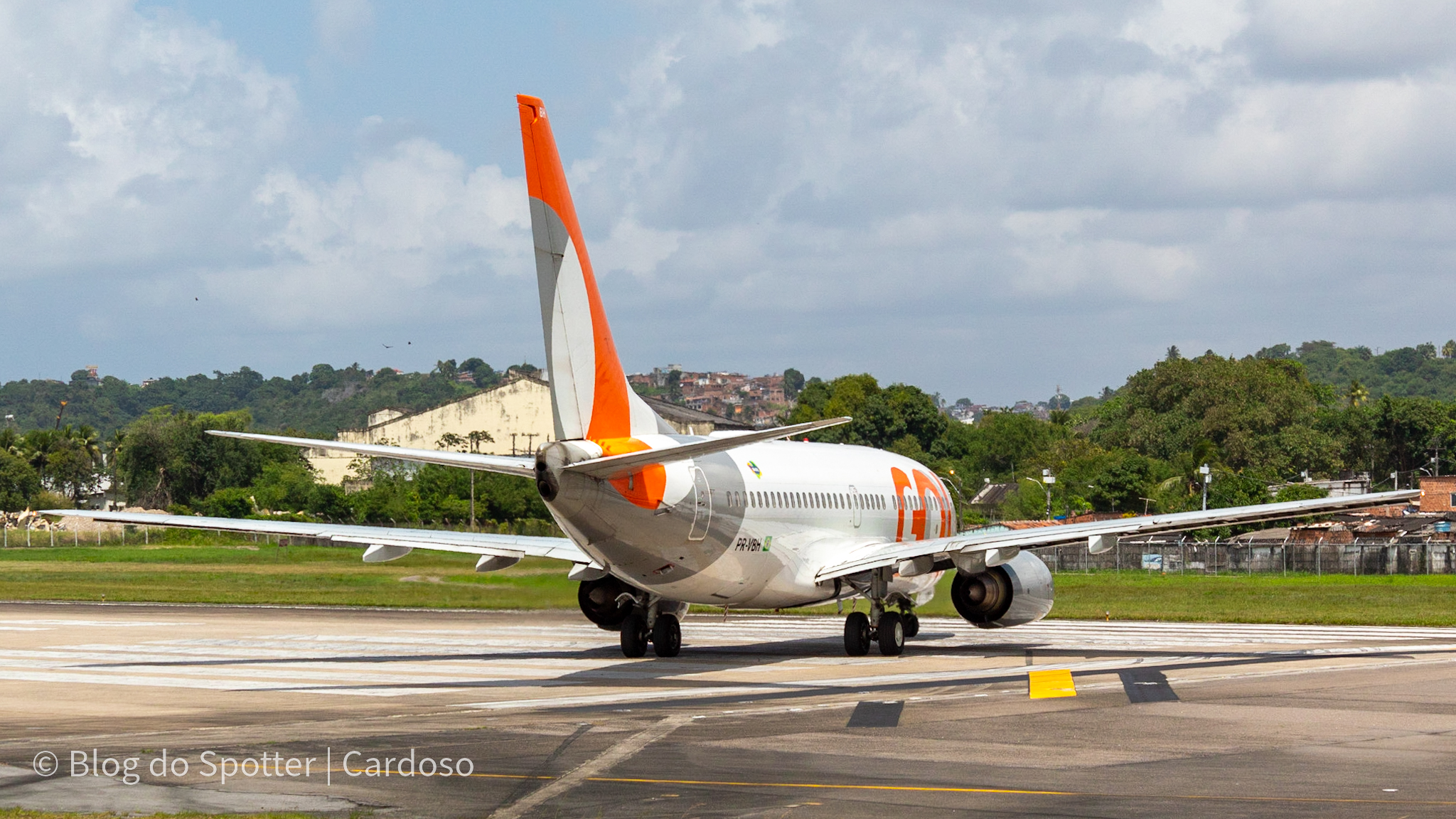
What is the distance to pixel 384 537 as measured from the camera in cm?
2541

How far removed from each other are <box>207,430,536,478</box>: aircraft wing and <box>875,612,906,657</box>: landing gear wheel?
7.08 m

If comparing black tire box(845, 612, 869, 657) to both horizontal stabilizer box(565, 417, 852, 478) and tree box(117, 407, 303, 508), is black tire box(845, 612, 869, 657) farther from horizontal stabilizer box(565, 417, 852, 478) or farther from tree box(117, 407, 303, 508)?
tree box(117, 407, 303, 508)

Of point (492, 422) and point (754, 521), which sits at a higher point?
point (492, 422)

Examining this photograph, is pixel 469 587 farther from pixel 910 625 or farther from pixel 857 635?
pixel 910 625

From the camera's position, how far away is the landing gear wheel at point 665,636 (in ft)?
84.8

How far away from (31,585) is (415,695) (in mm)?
36877

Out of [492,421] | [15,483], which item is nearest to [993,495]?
[492,421]

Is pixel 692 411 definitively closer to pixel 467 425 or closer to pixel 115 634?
pixel 467 425

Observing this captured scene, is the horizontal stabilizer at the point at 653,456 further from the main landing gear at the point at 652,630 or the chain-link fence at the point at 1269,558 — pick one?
the chain-link fence at the point at 1269,558

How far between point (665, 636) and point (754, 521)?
9.52 feet

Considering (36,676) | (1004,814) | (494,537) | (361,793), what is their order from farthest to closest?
(494,537) → (36,676) → (361,793) → (1004,814)

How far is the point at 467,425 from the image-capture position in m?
102

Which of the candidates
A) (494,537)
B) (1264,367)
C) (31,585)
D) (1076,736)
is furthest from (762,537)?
(1264,367)

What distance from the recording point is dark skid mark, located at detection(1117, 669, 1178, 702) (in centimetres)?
1898
